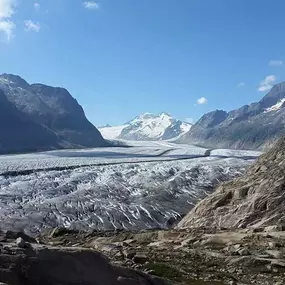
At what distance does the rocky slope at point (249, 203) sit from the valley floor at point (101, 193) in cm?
1614

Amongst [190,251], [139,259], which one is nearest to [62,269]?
[139,259]

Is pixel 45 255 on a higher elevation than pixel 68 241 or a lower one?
higher

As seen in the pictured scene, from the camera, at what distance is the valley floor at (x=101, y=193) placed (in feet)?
178

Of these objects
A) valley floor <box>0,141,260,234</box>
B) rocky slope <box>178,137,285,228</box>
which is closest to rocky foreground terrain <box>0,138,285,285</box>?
rocky slope <box>178,137,285,228</box>

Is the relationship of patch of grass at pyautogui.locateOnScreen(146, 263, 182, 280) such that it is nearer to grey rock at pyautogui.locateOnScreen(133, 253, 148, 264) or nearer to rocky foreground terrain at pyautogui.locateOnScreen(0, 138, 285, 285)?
rocky foreground terrain at pyautogui.locateOnScreen(0, 138, 285, 285)

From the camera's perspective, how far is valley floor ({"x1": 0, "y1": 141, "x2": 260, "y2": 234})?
178ft

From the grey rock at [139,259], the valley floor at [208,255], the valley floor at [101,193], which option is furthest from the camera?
the valley floor at [101,193]

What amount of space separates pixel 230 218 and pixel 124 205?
96.4 feet

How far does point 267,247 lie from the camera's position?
20.8 m

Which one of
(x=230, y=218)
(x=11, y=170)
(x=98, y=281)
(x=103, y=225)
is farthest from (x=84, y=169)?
(x=98, y=281)

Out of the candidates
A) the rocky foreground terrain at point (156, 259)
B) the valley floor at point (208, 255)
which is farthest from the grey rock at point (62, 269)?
the valley floor at point (208, 255)

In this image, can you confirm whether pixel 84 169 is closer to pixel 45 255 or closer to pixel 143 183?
pixel 143 183

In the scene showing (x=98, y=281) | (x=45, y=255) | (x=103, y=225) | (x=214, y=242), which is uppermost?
(x=45, y=255)

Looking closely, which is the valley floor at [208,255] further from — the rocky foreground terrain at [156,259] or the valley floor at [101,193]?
the valley floor at [101,193]
